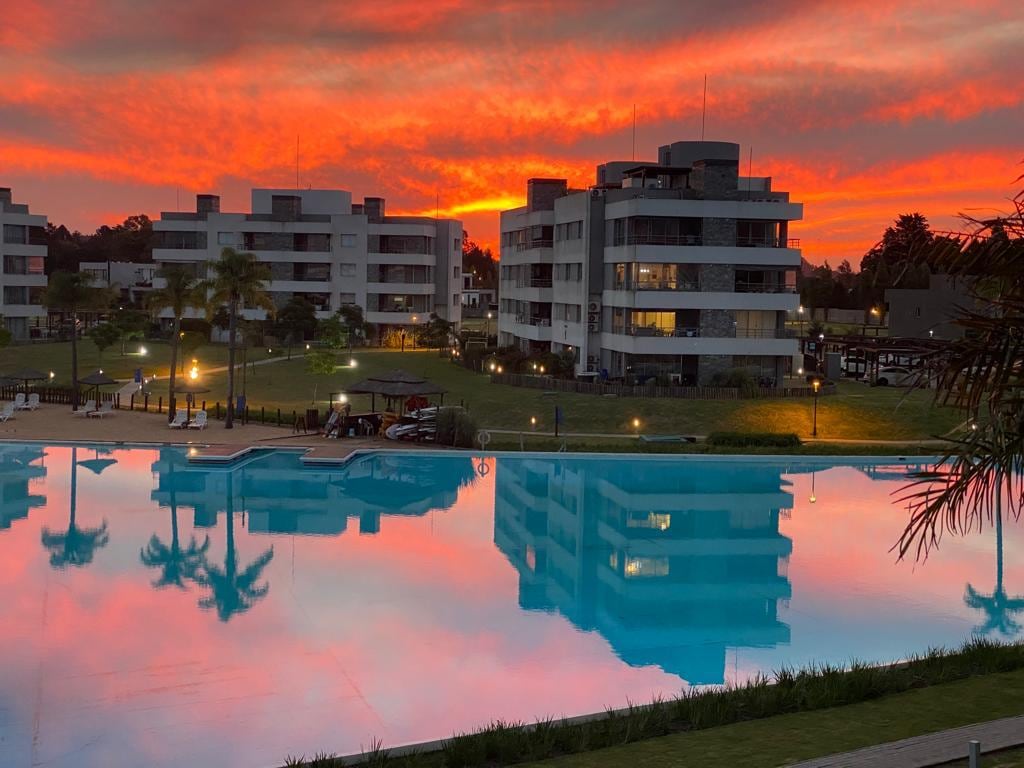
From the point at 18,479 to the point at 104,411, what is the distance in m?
12.3

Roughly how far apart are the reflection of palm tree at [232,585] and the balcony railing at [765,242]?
3481 cm

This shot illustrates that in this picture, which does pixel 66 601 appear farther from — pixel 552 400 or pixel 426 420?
pixel 552 400

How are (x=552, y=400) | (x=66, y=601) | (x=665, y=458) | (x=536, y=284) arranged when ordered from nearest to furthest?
(x=66, y=601) → (x=665, y=458) → (x=552, y=400) → (x=536, y=284)

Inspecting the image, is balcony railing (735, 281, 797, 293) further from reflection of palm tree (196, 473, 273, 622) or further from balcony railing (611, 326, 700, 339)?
reflection of palm tree (196, 473, 273, 622)

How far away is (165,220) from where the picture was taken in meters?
91.9

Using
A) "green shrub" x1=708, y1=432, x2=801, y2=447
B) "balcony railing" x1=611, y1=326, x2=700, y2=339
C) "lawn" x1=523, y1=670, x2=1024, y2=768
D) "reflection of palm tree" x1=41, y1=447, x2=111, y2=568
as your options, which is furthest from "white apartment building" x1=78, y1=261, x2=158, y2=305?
"lawn" x1=523, y1=670, x2=1024, y2=768

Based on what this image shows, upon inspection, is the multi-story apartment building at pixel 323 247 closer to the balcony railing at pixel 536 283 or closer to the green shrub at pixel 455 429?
the balcony railing at pixel 536 283

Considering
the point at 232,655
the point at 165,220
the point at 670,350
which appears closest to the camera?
the point at 232,655

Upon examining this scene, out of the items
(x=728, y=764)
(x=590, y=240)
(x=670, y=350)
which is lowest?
(x=728, y=764)

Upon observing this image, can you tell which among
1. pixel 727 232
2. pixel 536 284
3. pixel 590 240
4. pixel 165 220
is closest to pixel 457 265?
pixel 165 220

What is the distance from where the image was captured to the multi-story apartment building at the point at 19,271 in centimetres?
8300

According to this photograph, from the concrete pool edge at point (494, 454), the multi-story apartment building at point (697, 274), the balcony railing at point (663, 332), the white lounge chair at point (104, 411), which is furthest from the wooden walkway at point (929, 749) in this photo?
the balcony railing at point (663, 332)

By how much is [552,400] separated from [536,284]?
20893 millimetres

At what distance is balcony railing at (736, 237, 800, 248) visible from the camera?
174 feet
